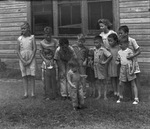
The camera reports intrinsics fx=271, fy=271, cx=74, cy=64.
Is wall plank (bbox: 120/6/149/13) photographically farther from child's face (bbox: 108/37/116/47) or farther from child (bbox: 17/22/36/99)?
child (bbox: 17/22/36/99)

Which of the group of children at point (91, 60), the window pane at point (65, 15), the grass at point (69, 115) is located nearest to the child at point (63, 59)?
the group of children at point (91, 60)

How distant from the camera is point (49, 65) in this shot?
6652 mm

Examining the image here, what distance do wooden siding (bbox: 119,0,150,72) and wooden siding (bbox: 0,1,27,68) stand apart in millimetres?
3915

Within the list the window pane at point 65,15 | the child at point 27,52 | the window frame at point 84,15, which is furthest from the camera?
the window pane at point 65,15

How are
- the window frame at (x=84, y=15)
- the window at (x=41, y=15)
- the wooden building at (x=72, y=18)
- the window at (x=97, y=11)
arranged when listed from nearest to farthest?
the wooden building at (x=72, y=18)
the window frame at (x=84, y=15)
the window at (x=97, y=11)
the window at (x=41, y=15)

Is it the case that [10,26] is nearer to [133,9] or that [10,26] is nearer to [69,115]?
[133,9]

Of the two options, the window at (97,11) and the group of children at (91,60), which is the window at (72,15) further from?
the group of children at (91,60)

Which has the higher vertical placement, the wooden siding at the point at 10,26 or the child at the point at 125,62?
the wooden siding at the point at 10,26

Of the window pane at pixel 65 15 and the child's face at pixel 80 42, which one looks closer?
the child's face at pixel 80 42

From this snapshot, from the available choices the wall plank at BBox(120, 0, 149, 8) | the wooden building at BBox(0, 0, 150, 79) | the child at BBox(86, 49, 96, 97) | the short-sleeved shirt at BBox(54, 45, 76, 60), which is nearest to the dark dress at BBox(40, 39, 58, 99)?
the short-sleeved shirt at BBox(54, 45, 76, 60)

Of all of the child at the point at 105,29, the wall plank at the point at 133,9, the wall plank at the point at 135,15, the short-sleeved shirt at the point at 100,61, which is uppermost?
the wall plank at the point at 133,9

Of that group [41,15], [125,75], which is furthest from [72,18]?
[125,75]

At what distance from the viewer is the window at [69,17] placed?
9.62 m

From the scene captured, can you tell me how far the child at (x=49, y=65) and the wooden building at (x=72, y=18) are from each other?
113 inches
